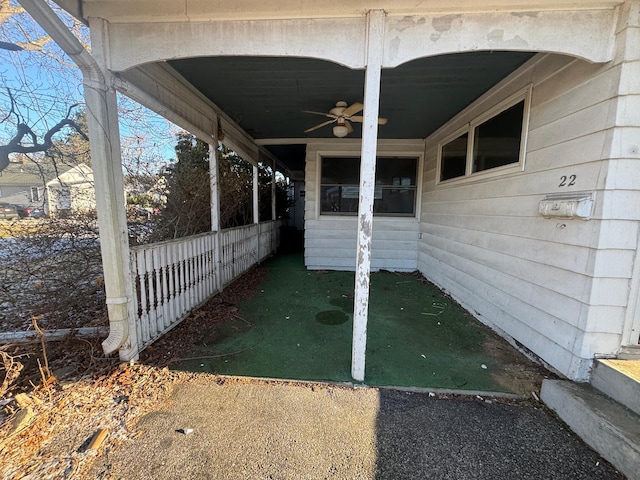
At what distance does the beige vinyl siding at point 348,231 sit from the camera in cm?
552

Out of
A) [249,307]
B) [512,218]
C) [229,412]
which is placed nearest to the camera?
[229,412]

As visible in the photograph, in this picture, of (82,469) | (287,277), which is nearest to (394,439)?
(82,469)

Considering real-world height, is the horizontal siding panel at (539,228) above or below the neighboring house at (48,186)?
below

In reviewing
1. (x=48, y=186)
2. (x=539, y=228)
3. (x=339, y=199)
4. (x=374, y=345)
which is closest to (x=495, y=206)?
(x=539, y=228)

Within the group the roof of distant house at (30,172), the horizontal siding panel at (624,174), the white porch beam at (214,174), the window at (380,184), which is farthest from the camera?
the window at (380,184)

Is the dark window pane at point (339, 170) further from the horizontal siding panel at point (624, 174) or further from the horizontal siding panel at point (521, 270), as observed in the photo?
the horizontal siding panel at point (624, 174)

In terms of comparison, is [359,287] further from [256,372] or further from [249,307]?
[249,307]

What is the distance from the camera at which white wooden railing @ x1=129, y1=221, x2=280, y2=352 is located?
251 cm

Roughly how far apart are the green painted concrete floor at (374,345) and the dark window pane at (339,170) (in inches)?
97.7

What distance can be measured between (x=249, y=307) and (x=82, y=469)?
93.1 inches

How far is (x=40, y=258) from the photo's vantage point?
2.97m

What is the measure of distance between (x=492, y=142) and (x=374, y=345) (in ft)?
9.38

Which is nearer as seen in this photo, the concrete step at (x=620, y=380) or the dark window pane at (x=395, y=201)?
the concrete step at (x=620, y=380)

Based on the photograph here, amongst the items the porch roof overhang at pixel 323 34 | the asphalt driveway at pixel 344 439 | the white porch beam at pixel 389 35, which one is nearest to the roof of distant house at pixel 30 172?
the porch roof overhang at pixel 323 34
